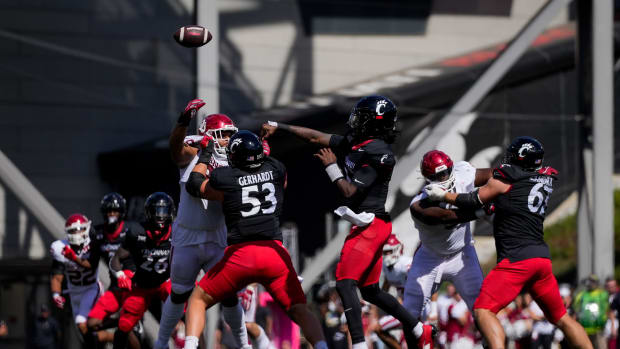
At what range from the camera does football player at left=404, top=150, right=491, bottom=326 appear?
338 inches

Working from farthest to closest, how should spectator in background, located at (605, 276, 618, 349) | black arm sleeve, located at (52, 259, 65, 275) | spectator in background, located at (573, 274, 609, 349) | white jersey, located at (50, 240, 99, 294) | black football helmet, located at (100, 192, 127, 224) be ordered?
spectator in background, located at (605, 276, 618, 349) → spectator in background, located at (573, 274, 609, 349) → black arm sleeve, located at (52, 259, 65, 275) → white jersey, located at (50, 240, 99, 294) → black football helmet, located at (100, 192, 127, 224)

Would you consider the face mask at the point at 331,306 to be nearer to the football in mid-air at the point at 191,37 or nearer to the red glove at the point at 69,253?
the red glove at the point at 69,253

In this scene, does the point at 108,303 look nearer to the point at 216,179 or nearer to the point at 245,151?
the point at 216,179

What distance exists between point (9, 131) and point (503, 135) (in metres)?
9.10

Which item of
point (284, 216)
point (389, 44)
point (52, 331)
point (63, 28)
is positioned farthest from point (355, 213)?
point (389, 44)

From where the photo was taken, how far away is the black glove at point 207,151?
821 cm

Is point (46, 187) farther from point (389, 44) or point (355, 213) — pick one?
point (355, 213)

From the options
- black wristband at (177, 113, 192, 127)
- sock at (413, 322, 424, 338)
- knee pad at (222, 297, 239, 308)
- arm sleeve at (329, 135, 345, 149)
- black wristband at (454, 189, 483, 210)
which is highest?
black wristband at (177, 113, 192, 127)

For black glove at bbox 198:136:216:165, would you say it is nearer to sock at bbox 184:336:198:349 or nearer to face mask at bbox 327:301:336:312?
sock at bbox 184:336:198:349

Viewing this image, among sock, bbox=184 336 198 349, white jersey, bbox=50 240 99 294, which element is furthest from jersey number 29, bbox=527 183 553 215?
white jersey, bbox=50 240 99 294

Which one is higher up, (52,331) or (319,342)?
(319,342)

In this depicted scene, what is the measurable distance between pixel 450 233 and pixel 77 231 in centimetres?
468

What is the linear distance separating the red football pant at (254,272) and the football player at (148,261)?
7.91 ft

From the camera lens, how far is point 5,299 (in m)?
17.4
